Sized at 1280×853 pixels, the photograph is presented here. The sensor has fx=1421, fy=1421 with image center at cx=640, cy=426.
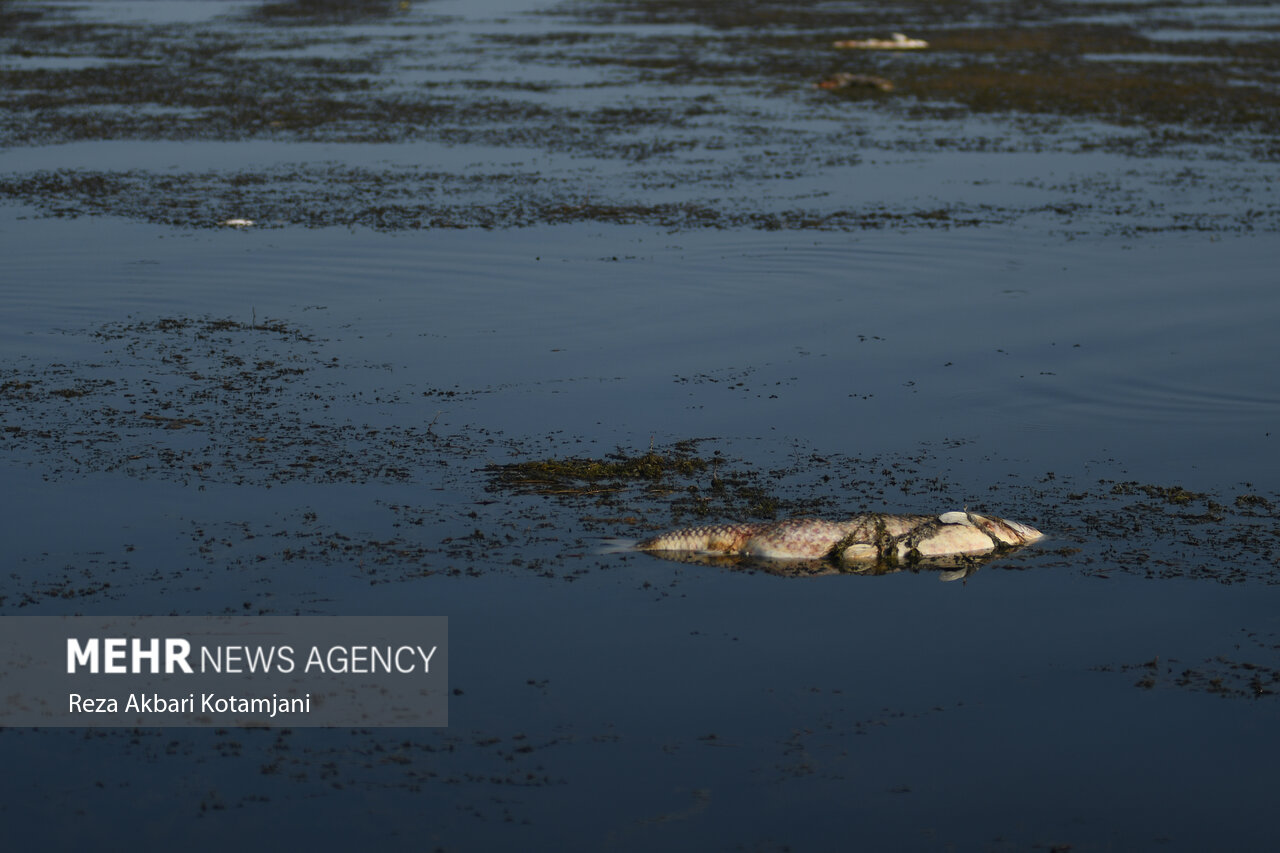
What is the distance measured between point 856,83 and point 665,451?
22.5 m

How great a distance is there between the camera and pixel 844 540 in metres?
8.62

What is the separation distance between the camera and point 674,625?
7.82 m

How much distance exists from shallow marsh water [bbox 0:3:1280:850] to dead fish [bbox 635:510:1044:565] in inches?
7.6

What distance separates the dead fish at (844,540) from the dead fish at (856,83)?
2347cm

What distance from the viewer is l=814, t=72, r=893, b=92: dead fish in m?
30.8

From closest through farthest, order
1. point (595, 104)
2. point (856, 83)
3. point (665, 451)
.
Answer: point (665, 451)
point (595, 104)
point (856, 83)

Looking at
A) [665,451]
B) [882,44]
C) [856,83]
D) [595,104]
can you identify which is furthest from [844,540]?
[882,44]

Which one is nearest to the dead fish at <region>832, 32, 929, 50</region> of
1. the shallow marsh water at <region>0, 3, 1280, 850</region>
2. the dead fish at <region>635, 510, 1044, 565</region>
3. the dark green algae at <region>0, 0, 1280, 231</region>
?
the dark green algae at <region>0, 0, 1280, 231</region>

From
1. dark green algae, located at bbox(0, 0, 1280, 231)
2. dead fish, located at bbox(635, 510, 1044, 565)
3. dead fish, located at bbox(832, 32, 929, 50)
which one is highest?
dead fish, located at bbox(832, 32, 929, 50)

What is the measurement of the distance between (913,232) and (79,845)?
562 inches

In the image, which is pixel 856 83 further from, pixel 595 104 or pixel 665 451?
→ pixel 665 451

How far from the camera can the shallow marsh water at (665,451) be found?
20.9ft

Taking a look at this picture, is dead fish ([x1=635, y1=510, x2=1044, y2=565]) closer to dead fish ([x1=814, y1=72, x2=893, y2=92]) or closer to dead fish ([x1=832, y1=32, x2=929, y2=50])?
dead fish ([x1=814, y1=72, x2=893, y2=92])

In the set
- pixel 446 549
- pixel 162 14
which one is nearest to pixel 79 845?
pixel 446 549
